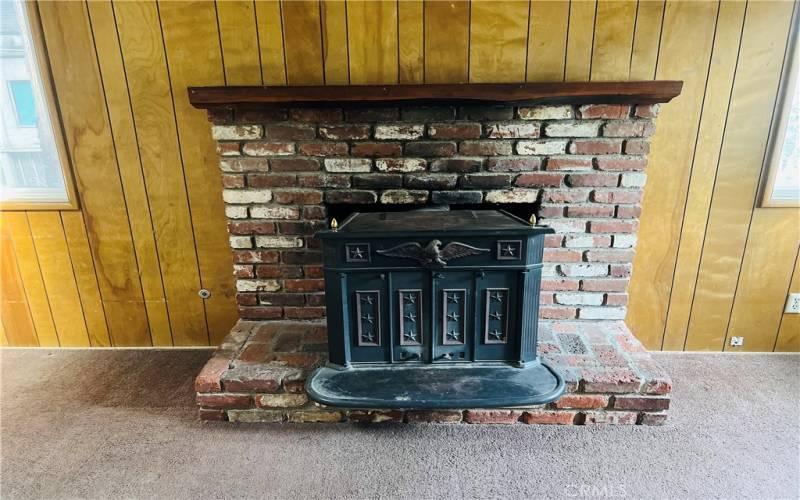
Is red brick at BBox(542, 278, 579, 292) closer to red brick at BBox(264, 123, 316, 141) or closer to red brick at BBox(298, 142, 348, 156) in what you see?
red brick at BBox(298, 142, 348, 156)

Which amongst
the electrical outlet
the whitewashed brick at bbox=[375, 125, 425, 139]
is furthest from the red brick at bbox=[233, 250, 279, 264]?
the electrical outlet

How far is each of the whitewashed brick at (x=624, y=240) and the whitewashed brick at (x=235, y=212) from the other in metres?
1.59

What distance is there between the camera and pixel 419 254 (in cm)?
147

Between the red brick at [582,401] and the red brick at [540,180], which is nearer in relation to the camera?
the red brick at [582,401]

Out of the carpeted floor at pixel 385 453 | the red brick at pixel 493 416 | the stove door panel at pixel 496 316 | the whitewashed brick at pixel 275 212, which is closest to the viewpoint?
the carpeted floor at pixel 385 453

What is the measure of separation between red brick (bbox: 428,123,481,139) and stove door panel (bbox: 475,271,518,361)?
0.60m

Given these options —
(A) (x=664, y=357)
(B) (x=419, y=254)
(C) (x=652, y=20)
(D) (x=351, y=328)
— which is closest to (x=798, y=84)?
(C) (x=652, y=20)

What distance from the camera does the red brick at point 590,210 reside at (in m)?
1.80

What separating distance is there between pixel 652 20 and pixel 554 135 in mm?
592

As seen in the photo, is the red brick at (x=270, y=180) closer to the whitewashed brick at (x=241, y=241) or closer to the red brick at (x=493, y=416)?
the whitewashed brick at (x=241, y=241)

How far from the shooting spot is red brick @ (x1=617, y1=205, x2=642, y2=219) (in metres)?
1.79

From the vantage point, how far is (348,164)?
1780 millimetres

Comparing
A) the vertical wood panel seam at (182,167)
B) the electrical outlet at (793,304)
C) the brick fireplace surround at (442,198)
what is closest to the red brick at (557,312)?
the brick fireplace surround at (442,198)

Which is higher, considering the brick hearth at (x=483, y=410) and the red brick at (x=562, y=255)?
the red brick at (x=562, y=255)
